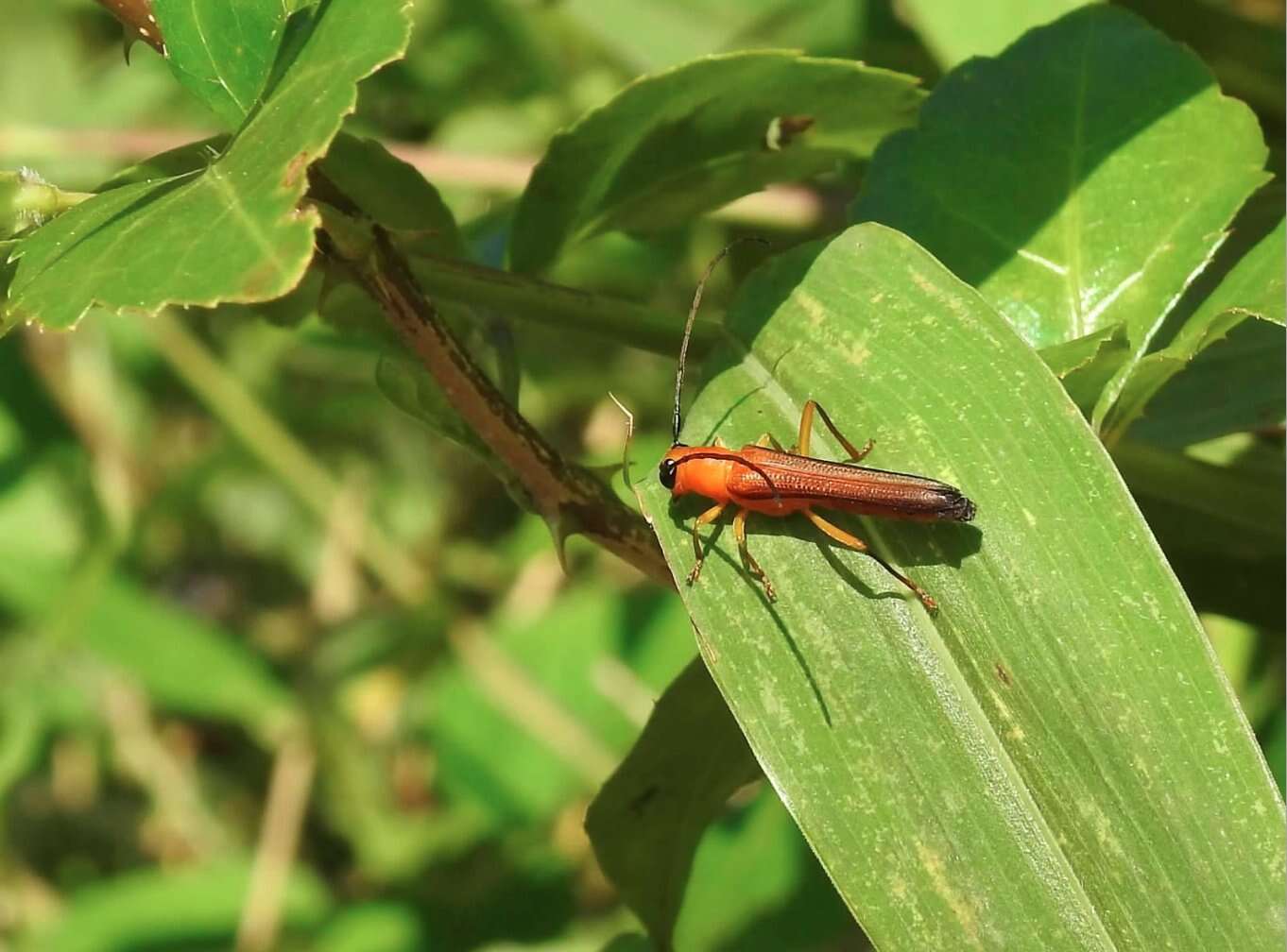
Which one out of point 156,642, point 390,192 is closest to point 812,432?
point 390,192

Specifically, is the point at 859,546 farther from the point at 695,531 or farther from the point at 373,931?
the point at 373,931

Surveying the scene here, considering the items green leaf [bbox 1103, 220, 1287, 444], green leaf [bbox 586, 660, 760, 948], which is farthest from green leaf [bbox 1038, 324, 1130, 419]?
green leaf [bbox 586, 660, 760, 948]

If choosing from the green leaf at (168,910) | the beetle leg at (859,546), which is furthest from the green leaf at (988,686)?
the green leaf at (168,910)

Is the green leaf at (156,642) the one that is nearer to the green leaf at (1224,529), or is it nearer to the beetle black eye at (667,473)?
the beetle black eye at (667,473)

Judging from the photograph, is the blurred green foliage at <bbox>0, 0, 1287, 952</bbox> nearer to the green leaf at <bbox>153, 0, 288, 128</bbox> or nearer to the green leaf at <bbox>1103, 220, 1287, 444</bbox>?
the green leaf at <bbox>1103, 220, 1287, 444</bbox>

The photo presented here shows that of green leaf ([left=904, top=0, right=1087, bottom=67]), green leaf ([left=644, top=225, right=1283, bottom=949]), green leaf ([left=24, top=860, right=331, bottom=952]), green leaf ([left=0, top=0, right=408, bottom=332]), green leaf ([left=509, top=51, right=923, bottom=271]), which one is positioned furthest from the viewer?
green leaf ([left=24, top=860, right=331, bottom=952])

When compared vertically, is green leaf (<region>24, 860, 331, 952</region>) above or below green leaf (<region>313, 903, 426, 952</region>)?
above
